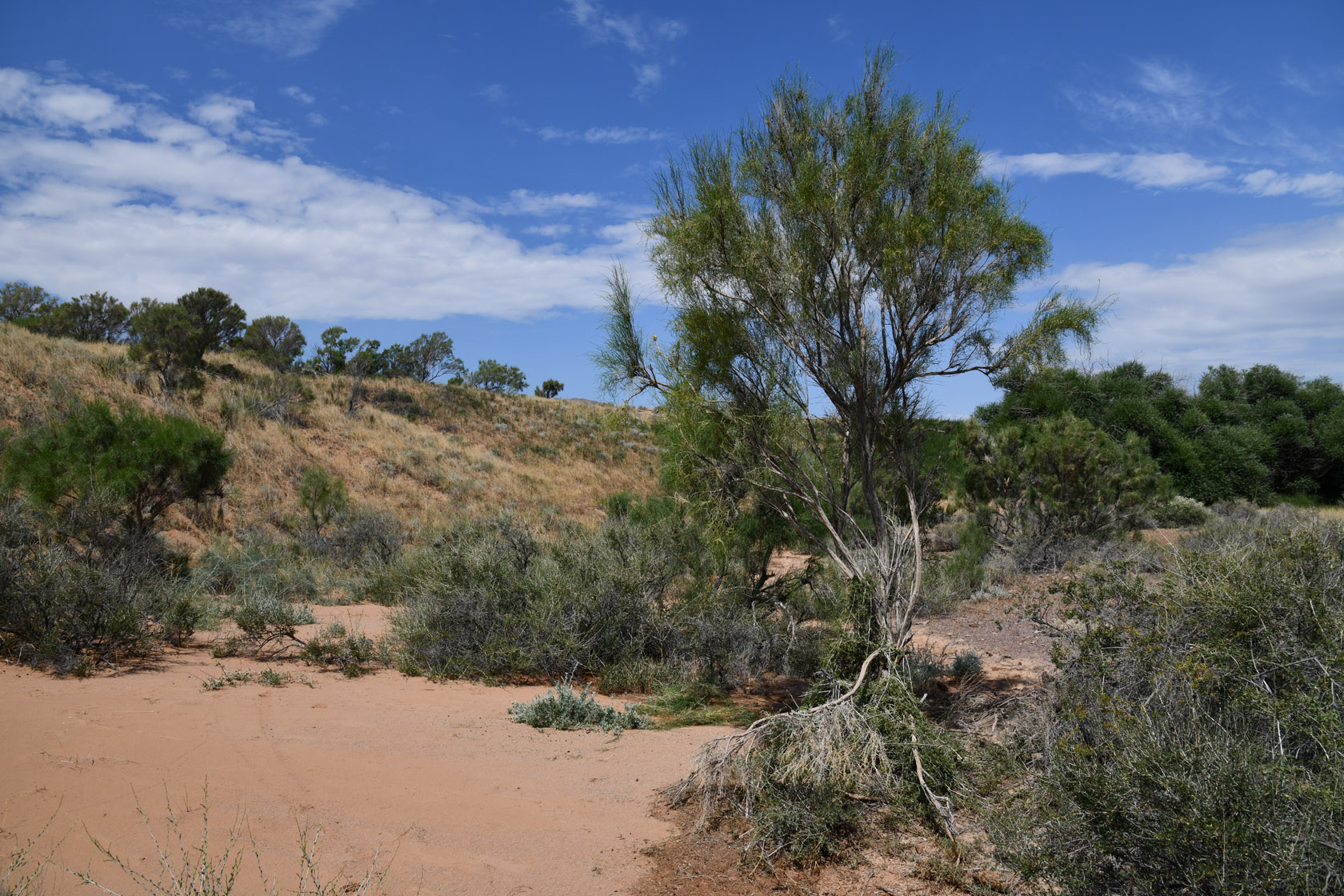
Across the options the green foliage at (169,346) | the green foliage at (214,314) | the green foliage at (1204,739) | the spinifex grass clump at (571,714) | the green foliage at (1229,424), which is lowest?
the spinifex grass clump at (571,714)

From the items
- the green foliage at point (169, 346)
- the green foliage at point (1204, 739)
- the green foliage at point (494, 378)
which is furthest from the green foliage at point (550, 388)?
the green foliage at point (1204, 739)

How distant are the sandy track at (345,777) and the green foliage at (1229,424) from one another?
20.1m

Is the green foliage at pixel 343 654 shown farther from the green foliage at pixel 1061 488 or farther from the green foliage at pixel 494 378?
the green foliage at pixel 494 378

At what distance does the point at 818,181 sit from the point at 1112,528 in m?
13.4

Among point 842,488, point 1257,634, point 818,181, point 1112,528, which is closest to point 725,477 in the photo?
point 842,488

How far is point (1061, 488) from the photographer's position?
53.2 feet

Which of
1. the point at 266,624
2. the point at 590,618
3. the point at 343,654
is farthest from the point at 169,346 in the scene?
the point at 590,618

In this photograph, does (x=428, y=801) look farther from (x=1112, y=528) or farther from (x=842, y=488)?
(x=1112, y=528)

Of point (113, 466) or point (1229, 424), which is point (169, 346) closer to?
point (113, 466)

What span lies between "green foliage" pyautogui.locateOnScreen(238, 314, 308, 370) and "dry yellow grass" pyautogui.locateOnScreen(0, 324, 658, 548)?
3428mm

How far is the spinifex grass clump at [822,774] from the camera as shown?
15.6ft

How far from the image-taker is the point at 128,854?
13.9 feet

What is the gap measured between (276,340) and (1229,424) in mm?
41255

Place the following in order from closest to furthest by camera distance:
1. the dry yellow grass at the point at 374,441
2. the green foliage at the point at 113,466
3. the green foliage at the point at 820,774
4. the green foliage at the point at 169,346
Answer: the green foliage at the point at 820,774 → the green foliage at the point at 113,466 → the dry yellow grass at the point at 374,441 → the green foliage at the point at 169,346
